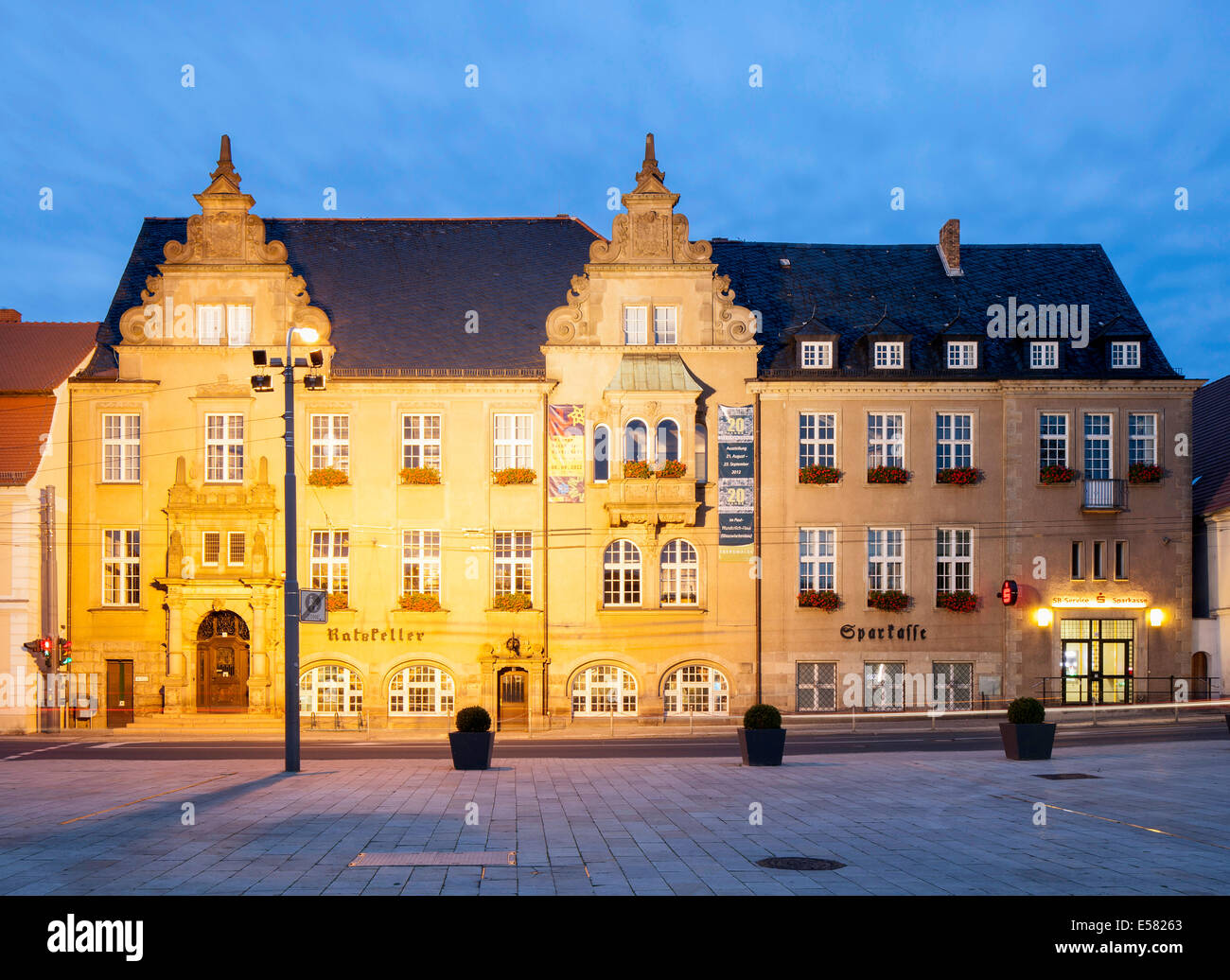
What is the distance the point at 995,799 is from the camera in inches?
762

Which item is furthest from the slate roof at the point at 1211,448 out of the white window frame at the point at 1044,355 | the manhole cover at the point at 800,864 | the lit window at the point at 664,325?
the manhole cover at the point at 800,864

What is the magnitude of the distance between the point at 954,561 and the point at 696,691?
10.9m

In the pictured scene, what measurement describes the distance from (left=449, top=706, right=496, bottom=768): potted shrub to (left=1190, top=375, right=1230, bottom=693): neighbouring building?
31.5m

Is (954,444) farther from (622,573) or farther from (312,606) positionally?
(312,606)

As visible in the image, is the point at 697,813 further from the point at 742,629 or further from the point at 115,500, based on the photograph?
the point at 115,500

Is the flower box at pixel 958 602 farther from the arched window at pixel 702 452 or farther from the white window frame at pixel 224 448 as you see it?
the white window frame at pixel 224 448

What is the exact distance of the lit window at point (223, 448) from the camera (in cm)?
4366

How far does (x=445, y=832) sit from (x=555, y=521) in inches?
1096

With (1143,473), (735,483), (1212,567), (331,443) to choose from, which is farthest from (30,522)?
(1212,567)

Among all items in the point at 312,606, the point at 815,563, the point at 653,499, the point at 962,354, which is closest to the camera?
the point at 312,606

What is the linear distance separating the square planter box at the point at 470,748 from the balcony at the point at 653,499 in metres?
18.2

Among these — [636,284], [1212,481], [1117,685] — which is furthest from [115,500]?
[1212,481]

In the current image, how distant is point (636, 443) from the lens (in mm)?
43562

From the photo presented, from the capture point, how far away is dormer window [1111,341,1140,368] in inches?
1772
